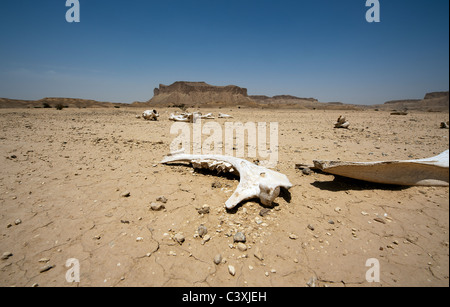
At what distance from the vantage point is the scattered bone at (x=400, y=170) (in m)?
1.42

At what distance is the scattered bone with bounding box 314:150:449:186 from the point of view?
4.65 feet

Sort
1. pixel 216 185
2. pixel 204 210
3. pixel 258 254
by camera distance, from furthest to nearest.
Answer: pixel 216 185 → pixel 204 210 → pixel 258 254

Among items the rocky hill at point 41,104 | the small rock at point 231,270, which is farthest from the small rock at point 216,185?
the rocky hill at point 41,104

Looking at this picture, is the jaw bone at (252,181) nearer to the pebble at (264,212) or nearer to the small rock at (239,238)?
the pebble at (264,212)

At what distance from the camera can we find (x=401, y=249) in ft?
5.34

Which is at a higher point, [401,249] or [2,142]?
[2,142]

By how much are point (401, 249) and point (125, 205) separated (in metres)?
3.08

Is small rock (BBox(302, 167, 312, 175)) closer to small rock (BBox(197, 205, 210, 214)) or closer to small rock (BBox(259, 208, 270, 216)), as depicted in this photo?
small rock (BBox(259, 208, 270, 216))

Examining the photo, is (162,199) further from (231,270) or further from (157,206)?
(231,270)

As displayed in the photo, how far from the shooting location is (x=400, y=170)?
2129 mm

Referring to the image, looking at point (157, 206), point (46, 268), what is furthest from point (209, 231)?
point (46, 268)
